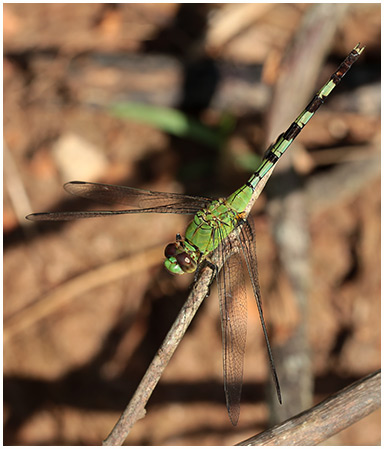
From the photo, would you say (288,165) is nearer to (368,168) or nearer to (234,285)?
(368,168)

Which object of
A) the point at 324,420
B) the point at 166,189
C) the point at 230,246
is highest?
the point at 166,189

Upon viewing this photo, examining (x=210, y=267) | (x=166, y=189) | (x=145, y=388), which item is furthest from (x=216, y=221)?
(x=166, y=189)

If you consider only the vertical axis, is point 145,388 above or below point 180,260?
below

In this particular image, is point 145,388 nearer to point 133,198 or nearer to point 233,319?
point 233,319

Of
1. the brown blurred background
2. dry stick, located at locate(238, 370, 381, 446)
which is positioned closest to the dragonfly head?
the brown blurred background

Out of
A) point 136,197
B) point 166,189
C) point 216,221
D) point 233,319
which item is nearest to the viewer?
point 233,319

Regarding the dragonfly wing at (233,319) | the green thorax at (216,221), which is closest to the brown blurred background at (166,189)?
the dragonfly wing at (233,319)

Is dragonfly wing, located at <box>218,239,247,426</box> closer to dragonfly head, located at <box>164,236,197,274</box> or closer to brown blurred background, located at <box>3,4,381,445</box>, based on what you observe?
dragonfly head, located at <box>164,236,197,274</box>

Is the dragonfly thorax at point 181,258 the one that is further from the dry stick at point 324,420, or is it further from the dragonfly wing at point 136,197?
the dry stick at point 324,420
